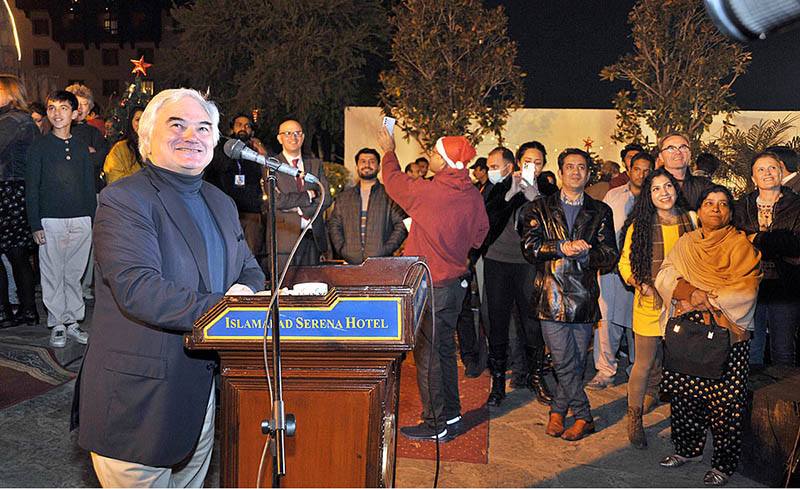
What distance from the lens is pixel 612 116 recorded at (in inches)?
523

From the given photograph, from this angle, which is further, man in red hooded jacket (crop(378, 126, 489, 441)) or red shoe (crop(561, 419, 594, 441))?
red shoe (crop(561, 419, 594, 441))

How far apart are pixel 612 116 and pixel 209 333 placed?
12195 millimetres

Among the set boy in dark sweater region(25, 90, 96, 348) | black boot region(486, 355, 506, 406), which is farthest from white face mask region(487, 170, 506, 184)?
boy in dark sweater region(25, 90, 96, 348)

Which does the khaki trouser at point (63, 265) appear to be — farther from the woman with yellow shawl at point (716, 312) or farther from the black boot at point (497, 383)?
the woman with yellow shawl at point (716, 312)

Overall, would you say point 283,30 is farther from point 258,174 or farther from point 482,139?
point 258,174

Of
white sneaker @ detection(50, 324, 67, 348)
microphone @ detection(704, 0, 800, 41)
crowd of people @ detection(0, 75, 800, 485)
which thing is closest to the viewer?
microphone @ detection(704, 0, 800, 41)

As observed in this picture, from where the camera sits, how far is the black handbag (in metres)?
4.26

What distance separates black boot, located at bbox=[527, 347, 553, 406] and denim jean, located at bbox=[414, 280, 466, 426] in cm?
100

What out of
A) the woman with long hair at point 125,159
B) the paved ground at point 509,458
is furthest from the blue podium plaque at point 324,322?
the woman with long hair at point 125,159

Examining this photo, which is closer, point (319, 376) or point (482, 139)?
point (319, 376)

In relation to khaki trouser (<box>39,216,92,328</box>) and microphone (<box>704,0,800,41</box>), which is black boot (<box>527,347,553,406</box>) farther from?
microphone (<box>704,0,800,41</box>)

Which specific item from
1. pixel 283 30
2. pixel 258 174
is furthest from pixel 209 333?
pixel 283 30

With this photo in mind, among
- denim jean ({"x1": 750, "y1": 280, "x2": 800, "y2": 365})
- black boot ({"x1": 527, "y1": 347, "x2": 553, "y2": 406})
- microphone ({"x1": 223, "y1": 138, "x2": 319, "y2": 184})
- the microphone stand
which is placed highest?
microphone ({"x1": 223, "y1": 138, "x2": 319, "y2": 184})

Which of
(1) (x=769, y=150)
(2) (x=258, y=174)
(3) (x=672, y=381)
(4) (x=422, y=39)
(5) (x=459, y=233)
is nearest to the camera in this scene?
(3) (x=672, y=381)
